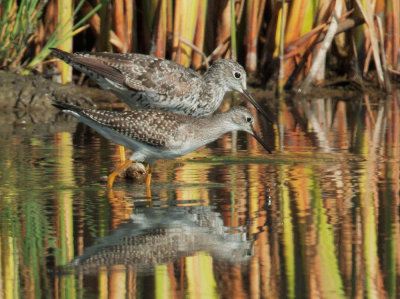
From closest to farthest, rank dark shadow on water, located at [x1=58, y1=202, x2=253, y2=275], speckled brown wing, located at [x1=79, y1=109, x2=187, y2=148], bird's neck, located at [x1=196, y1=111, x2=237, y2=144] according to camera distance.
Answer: dark shadow on water, located at [x1=58, y1=202, x2=253, y2=275], speckled brown wing, located at [x1=79, y1=109, x2=187, y2=148], bird's neck, located at [x1=196, y1=111, x2=237, y2=144]

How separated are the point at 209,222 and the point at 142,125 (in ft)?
5.71

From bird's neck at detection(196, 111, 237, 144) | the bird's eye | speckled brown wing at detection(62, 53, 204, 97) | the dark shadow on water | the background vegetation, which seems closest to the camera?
the dark shadow on water

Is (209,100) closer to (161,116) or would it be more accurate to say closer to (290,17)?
(161,116)

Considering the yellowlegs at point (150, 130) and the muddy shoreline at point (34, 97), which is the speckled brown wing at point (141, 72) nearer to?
the yellowlegs at point (150, 130)

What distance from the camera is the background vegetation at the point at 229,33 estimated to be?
1321 cm

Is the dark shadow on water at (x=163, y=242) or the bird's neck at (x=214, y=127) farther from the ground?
the bird's neck at (x=214, y=127)

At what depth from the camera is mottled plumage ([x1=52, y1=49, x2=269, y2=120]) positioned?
9.04 metres

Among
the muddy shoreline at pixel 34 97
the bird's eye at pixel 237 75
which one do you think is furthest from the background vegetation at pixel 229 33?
the bird's eye at pixel 237 75

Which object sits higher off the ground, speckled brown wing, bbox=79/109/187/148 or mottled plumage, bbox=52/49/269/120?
mottled plumage, bbox=52/49/269/120

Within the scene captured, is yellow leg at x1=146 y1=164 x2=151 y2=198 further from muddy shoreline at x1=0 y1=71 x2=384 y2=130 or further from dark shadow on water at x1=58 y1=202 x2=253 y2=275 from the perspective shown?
muddy shoreline at x1=0 y1=71 x2=384 y2=130

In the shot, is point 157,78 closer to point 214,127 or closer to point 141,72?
point 141,72

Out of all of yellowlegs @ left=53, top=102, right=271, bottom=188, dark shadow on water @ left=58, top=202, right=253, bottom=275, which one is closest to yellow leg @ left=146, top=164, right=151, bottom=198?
yellowlegs @ left=53, top=102, right=271, bottom=188

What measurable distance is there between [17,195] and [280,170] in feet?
8.02

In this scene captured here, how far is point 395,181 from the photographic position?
7770 millimetres
